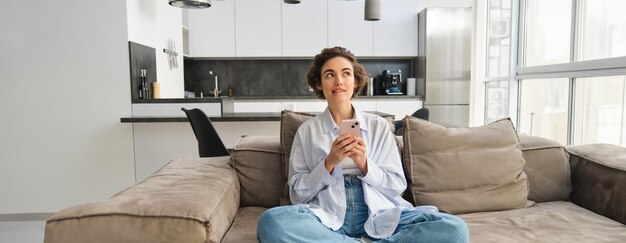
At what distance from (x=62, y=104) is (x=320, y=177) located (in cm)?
260

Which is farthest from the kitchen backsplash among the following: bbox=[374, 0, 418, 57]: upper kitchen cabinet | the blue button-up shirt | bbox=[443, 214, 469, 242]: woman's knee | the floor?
bbox=[443, 214, 469, 242]: woman's knee

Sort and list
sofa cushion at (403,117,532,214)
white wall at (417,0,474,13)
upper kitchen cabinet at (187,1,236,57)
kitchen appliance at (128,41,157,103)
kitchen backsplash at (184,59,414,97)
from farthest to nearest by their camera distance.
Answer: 1. kitchen backsplash at (184,59,414,97)
2. white wall at (417,0,474,13)
3. upper kitchen cabinet at (187,1,236,57)
4. kitchen appliance at (128,41,157,103)
5. sofa cushion at (403,117,532,214)

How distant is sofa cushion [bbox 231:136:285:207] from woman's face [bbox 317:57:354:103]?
0.41 meters

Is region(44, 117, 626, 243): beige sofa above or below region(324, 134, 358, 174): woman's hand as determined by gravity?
below

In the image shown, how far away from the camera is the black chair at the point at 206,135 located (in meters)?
2.67

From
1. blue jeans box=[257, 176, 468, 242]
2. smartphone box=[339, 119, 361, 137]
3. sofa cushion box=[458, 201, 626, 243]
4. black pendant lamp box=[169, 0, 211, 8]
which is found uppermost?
black pendant lamp box=[169, 0, 211, 8]

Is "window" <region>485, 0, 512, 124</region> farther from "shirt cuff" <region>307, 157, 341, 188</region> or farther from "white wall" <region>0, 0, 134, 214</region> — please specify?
"white wall" <region>0, 0, 134, 214</region>

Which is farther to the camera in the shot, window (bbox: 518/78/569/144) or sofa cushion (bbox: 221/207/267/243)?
window (bbox: 518/78/569/144)

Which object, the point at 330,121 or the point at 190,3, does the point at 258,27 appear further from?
the point at 330,121

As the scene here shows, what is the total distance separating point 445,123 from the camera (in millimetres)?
5488

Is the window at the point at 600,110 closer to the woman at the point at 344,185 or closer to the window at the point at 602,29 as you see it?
the window at the point at 602,29

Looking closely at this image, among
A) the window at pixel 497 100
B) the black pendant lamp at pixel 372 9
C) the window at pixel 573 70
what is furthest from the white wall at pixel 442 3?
the window at pixel 573 70

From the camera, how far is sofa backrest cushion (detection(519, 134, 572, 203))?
205cm

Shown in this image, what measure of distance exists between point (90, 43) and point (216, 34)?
2365mm
